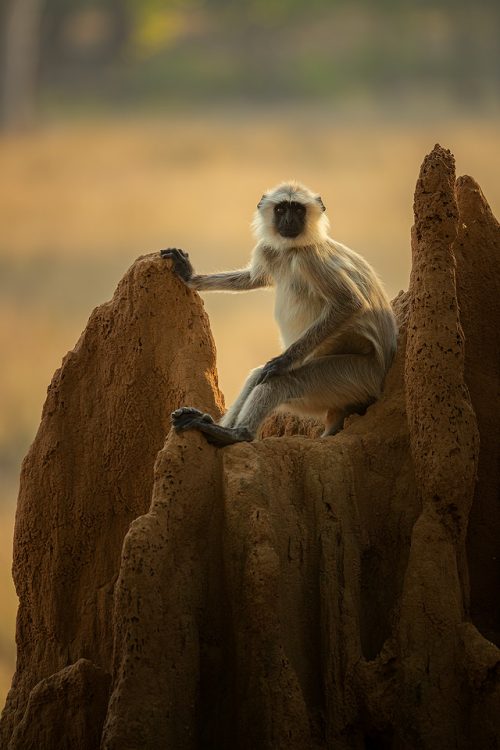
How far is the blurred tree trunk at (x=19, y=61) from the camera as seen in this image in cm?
2081

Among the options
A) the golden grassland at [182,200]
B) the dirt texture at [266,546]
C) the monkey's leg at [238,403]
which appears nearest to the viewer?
the dirt texture at [266,546]

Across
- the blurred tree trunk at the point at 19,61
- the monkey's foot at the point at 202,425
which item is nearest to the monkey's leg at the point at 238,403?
the monkey's foot at the point at 202,425

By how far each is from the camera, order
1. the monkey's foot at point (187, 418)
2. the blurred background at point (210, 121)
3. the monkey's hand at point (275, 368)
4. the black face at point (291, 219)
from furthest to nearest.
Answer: the blurred background at point (210, 121), the black face at point (291, 219), the monkey's hand at point (275, 368), the monkey's foot at point (187, 418)

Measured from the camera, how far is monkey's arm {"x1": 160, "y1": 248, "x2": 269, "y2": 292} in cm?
689

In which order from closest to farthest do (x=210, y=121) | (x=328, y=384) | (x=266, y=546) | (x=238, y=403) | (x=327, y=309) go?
(x=266, y=546), (x=238, y=403), (x=328, y=384), (x=327, y=309), (x=210, y=121)

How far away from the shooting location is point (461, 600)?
19.3 feet

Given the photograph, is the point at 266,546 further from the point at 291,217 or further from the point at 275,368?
the point at 291,217

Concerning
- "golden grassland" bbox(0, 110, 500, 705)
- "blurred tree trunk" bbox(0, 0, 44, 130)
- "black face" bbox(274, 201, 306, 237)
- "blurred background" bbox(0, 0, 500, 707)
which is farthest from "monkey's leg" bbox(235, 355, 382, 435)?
"blurred tree trunk" bbox(0, 0, 44, 130)

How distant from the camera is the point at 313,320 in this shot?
716 centimetres

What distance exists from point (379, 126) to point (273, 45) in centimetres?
237

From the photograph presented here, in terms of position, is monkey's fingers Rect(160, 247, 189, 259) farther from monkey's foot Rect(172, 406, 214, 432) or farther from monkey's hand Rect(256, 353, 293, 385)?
monkey's foot Rect(172, 406, 214, 432)

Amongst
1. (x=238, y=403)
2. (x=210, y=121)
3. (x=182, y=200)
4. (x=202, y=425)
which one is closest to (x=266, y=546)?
(x=202, y=425)

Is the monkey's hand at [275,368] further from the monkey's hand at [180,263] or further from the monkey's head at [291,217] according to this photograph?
the monkey's head at [291,217]

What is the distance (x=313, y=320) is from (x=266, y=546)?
1927mm
